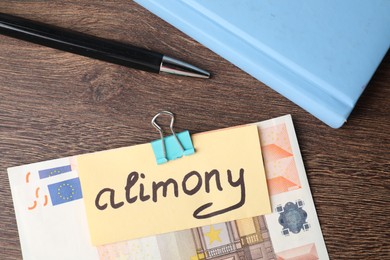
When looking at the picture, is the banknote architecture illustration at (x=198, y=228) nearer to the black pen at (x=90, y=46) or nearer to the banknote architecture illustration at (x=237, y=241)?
the banknote architecture illustration at (x=237, y=241)

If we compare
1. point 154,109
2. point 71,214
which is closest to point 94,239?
point 71,214

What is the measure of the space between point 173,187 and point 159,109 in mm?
87

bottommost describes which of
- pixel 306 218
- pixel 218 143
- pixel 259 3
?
pixel 306 218

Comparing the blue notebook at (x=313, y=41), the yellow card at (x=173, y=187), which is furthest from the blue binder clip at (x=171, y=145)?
the blue notebook at (x=313, y=41)

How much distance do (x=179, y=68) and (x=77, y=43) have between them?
113 millimetres

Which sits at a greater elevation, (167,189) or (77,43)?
(77,43)

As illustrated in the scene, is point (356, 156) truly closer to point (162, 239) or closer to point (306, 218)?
point (306, 218)

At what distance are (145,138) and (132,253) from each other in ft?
0.42

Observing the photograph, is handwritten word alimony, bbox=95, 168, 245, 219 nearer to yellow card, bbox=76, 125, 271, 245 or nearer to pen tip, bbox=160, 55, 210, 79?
yellow card, bbox=76, 125, 271, 245

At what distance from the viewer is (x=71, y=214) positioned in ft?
1.90

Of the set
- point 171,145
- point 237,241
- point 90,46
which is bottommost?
point 237,241

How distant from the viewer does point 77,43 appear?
22.4 inches

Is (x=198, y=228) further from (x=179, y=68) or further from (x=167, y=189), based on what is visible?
(x=179, y=68)

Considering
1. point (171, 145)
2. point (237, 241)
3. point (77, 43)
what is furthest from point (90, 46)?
point (237, 241)
